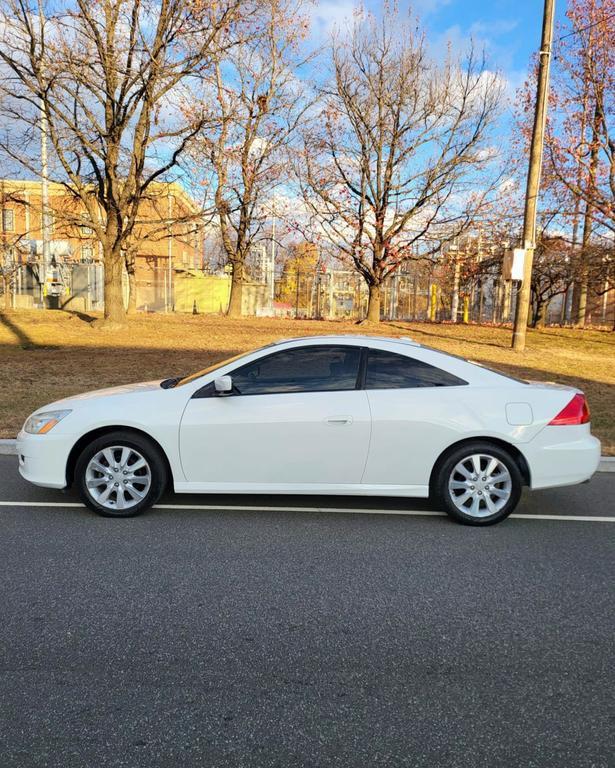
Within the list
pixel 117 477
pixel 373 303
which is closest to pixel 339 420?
pixel 117 477

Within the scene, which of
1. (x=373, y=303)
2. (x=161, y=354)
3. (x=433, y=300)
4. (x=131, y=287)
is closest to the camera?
(x=161, y=354)

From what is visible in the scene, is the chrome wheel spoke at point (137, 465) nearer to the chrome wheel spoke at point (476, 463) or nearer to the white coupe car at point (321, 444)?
the white coupe car at point (321, 444)

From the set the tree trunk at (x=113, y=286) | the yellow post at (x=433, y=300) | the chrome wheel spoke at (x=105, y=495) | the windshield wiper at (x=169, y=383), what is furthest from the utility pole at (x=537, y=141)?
the yellow post at (x=433, y=300)

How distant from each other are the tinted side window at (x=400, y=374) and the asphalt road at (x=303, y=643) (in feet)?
3.79

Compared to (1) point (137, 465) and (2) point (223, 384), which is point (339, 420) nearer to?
(2) point (223, 384)

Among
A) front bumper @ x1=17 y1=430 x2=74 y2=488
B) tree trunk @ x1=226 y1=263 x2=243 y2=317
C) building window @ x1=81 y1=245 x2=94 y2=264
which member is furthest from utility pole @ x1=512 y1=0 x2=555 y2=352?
building window @ x1=81 y1=245 x2=94 y2=264

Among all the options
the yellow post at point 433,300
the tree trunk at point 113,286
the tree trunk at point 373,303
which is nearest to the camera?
the tree trunk at point 113,286

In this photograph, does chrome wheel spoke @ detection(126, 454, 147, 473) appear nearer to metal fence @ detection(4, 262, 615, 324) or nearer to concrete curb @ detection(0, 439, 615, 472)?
concrete curb @ detection(0, 439, 615, 472)

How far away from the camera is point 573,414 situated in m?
5.10

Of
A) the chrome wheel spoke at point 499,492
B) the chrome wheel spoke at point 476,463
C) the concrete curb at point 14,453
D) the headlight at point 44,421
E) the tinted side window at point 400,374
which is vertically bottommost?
the concrete curb at point 14,453

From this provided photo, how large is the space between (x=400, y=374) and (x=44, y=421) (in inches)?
118

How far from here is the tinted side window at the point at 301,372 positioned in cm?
517

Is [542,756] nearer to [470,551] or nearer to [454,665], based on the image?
[454,665]

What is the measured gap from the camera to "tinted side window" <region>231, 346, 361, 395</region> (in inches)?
204
